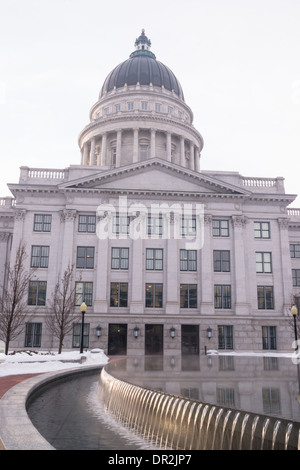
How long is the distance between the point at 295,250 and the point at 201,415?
4671 cm

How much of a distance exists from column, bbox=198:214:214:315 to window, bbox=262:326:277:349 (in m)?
6.11

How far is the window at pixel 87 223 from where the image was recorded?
1716 inches

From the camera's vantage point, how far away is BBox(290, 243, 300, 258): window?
51.4 m

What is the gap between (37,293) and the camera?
137ft

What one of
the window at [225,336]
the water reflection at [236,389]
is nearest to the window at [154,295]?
the window at [225,336]

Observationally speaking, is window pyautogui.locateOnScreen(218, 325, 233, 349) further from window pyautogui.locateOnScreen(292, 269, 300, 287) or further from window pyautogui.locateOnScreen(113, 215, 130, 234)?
window pyautogui.locateOnScreen(113, 215, 130, 234)

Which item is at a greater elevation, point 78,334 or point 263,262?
point 263,262

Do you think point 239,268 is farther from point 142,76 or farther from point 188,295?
point 142,76

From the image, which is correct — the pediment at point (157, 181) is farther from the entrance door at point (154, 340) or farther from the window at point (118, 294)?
the entrance door at point (154, 340)

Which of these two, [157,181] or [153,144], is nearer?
[157,181]

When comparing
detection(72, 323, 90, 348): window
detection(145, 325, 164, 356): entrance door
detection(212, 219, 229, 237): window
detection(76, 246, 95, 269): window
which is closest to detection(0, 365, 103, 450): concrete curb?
detection(72, 323, 90, 348): window

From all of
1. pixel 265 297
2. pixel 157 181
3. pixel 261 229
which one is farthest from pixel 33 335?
pixel 261 229

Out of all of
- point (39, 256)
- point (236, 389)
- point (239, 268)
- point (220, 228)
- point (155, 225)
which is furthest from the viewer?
point (220, 228)

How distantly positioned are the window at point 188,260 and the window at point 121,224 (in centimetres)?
657
